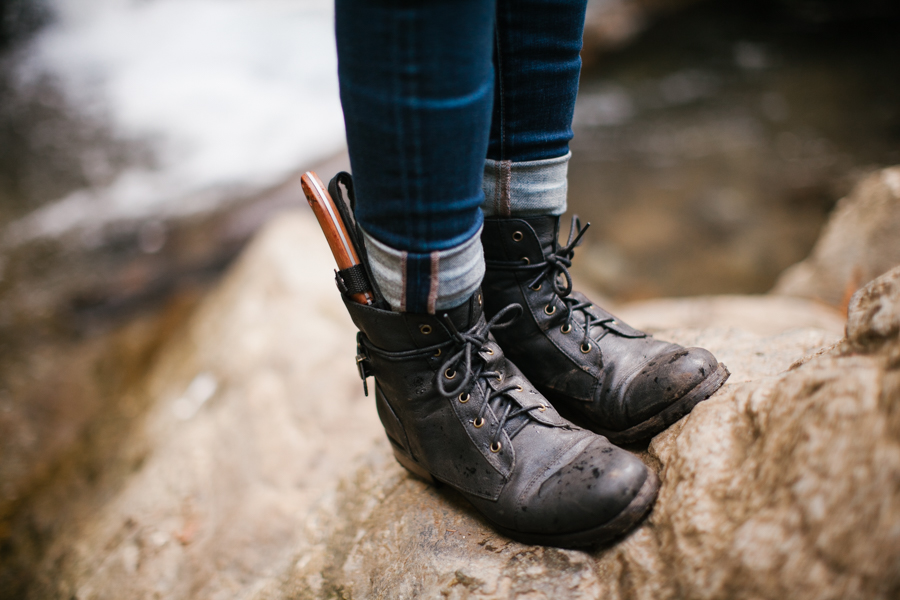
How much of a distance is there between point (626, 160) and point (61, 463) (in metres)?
3.83

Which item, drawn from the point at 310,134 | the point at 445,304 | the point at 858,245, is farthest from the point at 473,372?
the point at 310,134

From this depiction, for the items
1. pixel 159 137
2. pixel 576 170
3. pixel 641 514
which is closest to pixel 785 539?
pixel 641 514

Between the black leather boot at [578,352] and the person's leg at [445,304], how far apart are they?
0.06 metres

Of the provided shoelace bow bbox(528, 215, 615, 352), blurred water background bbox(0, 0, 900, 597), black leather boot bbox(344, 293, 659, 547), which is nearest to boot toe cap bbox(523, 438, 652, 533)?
black leather boot bbox(344, 293, 659, 547)

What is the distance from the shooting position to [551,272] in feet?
2.72

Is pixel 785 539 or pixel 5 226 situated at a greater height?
pixel 785 539

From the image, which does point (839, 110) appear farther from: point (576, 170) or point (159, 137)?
point (159, 137)

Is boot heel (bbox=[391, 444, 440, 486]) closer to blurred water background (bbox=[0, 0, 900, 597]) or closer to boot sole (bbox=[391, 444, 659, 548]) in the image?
boot sole (bbox=[391, 444, 659, 548])

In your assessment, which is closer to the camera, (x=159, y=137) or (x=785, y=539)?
(x=785, y=539)

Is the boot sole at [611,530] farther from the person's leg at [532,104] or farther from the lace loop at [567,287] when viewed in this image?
the person's leg at [532,104]

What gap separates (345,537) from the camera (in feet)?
2.90

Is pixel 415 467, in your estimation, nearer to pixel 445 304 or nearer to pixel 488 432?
pixel 488 432

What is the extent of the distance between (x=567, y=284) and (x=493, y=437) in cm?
31

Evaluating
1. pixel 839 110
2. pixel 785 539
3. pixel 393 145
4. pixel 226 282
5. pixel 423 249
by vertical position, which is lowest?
pixel 226 282
